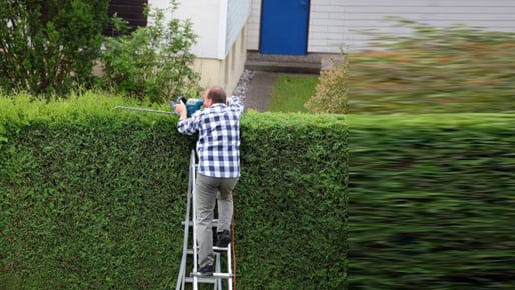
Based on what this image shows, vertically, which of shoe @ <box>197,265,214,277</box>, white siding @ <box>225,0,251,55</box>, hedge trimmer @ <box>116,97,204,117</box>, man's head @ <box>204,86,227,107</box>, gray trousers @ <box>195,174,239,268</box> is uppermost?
white siding @ <box>225,0,251,55</box>

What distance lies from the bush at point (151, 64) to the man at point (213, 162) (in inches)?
122

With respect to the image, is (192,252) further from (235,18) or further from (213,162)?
(235,18)

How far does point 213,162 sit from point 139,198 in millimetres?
1216

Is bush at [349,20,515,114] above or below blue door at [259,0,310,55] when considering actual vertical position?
below

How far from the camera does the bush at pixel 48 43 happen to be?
12891mm

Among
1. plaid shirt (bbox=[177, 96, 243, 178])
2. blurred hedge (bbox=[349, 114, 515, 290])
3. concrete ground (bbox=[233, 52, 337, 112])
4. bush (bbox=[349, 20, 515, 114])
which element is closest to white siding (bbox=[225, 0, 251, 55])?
concrete ground (bbox=[233, 52, 337, 112])

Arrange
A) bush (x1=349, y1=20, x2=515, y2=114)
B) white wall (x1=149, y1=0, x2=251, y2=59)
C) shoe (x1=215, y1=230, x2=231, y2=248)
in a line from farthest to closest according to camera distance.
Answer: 1. white wall (x1=149, y1=0, x2=251, y2=59)
2. shoe (x1=215, y1=230, x2=231, y2=248)
3. bush (x1=349, y1=20, x2=515, y2=114)

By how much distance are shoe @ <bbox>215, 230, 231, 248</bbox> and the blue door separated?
11899 mm

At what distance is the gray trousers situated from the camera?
9.24 metres

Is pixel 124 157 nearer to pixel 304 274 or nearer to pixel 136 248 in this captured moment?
pixel 136 248

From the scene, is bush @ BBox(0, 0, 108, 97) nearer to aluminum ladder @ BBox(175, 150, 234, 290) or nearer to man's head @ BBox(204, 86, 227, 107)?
aluminum ladder @ BBox(175, 150, 234, 290)

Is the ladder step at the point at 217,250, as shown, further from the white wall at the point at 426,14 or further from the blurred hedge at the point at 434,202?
the blurred hedge at the point at 434,202

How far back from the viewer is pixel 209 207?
30.7 feet

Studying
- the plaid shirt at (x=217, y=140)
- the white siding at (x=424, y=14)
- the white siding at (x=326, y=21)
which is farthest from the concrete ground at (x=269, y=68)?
the white siding at (x=424, y=14)
